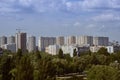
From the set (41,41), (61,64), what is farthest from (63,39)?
(61,64)

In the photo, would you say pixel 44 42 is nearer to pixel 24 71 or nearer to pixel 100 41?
pixel 100 41

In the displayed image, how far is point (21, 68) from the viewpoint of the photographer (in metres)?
19.0

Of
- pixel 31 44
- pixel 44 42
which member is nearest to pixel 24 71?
pixel 31 44

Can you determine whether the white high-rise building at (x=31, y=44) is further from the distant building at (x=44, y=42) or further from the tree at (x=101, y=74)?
the tree at (x=101, y=74)

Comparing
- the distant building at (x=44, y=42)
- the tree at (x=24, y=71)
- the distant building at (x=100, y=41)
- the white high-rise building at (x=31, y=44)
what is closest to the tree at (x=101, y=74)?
the tree at (x=24, y=71)

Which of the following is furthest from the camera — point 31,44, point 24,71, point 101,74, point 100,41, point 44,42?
point 100,41

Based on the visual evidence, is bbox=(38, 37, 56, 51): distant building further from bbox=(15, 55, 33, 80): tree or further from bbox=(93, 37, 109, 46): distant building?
bbox=(15, 55, 33, 80): tree

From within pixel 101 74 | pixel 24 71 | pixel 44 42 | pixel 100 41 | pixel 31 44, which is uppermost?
pixel 100 41

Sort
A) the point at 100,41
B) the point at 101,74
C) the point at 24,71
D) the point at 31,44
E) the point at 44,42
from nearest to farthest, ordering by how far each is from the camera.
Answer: the point at 24,71 → the point at 101,74 → the point at 31,44 → the point at 44,42 → the point at 100,41

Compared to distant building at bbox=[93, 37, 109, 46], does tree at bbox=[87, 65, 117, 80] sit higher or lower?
lower

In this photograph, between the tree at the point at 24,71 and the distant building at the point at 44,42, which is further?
the distant building at the point at 44,42

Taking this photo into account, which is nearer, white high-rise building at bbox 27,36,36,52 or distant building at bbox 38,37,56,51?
white high-rise building at bbox 27,36,36,52

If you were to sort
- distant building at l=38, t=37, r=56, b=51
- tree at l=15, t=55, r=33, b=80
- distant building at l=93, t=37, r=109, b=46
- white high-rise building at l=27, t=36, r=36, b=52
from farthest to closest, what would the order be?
1. distant building at l=93, t=37, r=109, b=46
2. distant building at l=38, t=37, r=56, b=51
3. white high-rise building at l=27, t=36, r=36, b=52
4. tree at l=15, t=55, r=33, b=80

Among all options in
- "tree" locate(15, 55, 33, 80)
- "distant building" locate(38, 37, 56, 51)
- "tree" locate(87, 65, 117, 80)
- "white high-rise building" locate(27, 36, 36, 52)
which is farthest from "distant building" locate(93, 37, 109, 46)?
→ "tree" locate(15, 55, 33, 80)
